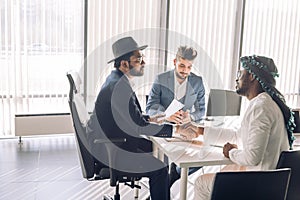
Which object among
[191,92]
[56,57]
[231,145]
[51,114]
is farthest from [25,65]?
[231,145]

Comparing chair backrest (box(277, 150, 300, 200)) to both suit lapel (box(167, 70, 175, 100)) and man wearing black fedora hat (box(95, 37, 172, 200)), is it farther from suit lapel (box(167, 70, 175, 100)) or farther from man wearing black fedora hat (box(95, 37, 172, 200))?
suit lapel (box(167, 70, 175, 100))

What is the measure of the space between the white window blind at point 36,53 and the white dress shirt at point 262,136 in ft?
9.84

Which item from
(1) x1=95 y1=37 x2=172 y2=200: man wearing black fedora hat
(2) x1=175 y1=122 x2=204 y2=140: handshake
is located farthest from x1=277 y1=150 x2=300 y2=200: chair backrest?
(1) x1=95 y1=37 x2=172 y2=200: man wearing black fedora hat

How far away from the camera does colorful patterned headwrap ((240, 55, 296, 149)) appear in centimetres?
219

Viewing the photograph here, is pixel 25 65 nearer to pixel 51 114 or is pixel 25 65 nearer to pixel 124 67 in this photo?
pixel 51 114

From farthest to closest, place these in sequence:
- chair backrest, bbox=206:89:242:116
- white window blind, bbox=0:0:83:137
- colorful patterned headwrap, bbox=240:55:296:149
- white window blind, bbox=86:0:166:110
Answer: white window blind, bbox=86:0:166:110 < white window blind, bbox=0:0:83:137 < chair backrest, bbox=206:89:242:116 < colorful patterned headwrap, bbox=240:55:296:149

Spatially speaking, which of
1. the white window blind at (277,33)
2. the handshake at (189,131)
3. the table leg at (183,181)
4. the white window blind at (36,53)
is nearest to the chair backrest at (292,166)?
the table leg at (183,181)

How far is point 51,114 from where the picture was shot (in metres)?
4.68

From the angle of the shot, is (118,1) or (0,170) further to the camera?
(118,1)

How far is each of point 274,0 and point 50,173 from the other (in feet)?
12.6

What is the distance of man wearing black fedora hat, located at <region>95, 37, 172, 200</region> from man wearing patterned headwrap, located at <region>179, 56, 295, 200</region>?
0.57 meters

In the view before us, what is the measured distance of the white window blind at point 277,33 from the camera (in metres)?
5.29

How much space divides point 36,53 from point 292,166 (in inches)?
135

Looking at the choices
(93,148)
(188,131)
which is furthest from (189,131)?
(93,148)
